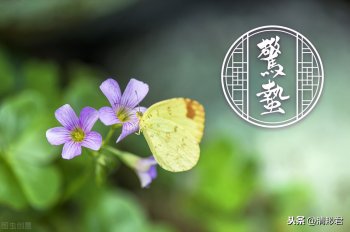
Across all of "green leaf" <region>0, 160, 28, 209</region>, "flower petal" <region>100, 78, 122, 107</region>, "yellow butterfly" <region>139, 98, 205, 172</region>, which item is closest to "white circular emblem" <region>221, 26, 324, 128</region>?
"yellow butterfly" <region>139, 98, 205, 172</region>

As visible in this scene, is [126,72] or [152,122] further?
[126,72]

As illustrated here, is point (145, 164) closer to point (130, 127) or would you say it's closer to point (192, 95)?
point (130, 127)

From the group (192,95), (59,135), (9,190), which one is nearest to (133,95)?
(59,135)

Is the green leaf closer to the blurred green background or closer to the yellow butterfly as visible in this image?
the blurred green background

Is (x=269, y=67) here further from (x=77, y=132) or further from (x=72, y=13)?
→ (x=72, y=13)

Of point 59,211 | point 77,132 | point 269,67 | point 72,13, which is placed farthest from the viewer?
point 72,13

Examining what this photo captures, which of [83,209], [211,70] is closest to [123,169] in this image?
[83,209]
